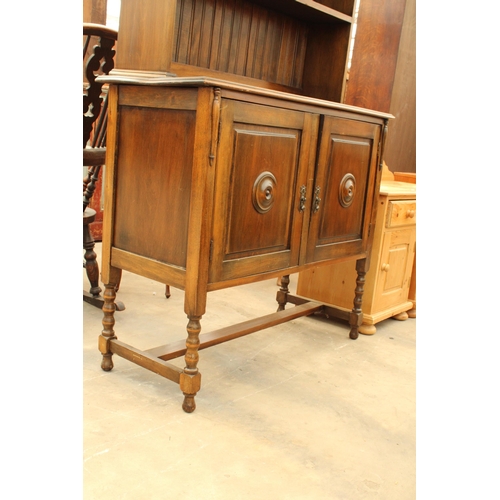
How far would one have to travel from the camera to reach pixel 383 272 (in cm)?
312

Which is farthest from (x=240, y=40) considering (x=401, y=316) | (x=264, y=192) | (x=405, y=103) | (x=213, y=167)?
(x=405, y=103)

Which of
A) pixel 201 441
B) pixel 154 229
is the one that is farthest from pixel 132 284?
pixel 201 441

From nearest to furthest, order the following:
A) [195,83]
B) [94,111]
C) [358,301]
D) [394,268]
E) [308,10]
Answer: [195,83] < [308,10] < [94,111] < [358,301] < [394,268]

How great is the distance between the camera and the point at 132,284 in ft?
11.6

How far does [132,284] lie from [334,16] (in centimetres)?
194

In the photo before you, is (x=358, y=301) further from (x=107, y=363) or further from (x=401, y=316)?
(x=107, y=363)

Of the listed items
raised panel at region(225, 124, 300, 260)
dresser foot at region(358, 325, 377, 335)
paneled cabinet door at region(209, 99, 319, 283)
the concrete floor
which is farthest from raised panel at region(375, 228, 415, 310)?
raised panel at region(225, 124, 300, 260)

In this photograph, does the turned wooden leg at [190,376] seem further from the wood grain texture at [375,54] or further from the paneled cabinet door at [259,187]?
the wood grain texture at [375,54]

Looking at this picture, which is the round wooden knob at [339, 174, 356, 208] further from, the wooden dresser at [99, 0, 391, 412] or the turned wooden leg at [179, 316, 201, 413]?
the turned wooden leg at [179, 316, 201, 413]

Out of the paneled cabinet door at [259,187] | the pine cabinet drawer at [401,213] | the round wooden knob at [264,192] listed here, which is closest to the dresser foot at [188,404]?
the paneled cabinet door at [259,187]

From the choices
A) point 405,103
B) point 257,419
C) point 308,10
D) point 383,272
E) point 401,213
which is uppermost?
point 308,10

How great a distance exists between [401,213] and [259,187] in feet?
4.27

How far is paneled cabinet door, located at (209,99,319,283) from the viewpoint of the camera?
1.91 m
